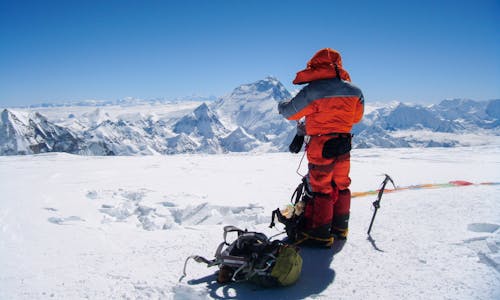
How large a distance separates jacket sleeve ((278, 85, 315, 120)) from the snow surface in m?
1.66

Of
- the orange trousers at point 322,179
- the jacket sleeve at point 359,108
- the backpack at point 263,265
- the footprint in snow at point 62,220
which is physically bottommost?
the footprint in snow at point 62,220

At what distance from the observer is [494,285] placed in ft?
9.28

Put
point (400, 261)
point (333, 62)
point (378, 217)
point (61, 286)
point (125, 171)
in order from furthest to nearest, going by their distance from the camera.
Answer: point (125, 171), point (378, 217), point (333, 62), point (400, 261), point (61, 286)

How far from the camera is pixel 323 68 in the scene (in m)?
3.85

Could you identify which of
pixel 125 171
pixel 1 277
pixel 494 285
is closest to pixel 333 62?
pixel 494 285

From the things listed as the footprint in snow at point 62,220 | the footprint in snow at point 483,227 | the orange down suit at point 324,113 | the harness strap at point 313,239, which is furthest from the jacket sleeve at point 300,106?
the footprint in snow at point 62,220

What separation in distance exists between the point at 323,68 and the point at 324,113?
0.53 meters

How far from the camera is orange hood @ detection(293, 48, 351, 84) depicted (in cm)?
384

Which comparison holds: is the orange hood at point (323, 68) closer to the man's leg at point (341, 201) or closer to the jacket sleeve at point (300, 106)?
the jacket sleeve at point (300, 106)

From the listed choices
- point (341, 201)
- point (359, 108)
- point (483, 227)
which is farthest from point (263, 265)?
point (483, 227)

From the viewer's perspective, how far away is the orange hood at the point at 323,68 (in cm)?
384

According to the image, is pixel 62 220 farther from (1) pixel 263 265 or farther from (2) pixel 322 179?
(2) pixel 322 179

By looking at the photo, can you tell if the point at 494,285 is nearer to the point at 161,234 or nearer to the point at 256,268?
the point at 256,268

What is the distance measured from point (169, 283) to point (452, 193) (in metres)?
5.19
